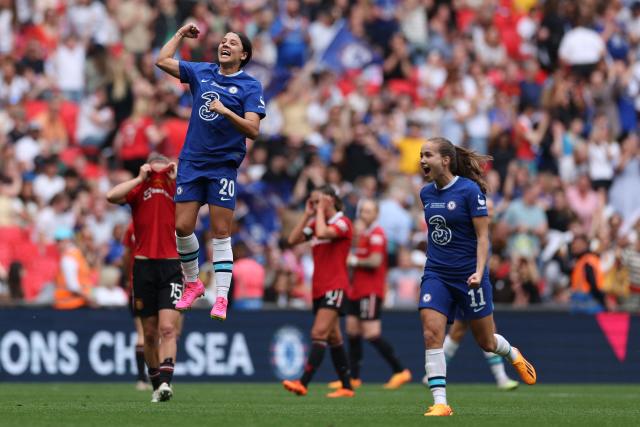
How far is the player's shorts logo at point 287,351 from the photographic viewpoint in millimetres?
21734

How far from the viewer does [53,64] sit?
2634cm

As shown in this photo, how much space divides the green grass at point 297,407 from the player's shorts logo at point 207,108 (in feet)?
8.90

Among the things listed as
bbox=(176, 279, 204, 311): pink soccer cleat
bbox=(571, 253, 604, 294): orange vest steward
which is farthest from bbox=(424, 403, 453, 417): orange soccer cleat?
bbox=(571, 253, 604, 294): orange vest steward

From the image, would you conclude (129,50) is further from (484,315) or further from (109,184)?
(484,315)

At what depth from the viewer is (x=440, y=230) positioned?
1318 centimetres

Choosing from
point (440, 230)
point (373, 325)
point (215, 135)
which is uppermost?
point (215, 135)

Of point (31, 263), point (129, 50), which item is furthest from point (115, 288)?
point (129, 50)

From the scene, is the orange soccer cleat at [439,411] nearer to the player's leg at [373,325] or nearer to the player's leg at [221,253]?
the player's leg at [221,253]

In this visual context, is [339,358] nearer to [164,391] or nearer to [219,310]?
[164,391]

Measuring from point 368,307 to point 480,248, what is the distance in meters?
7.24

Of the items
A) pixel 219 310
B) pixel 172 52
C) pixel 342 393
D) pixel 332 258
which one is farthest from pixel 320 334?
pixel 172 52

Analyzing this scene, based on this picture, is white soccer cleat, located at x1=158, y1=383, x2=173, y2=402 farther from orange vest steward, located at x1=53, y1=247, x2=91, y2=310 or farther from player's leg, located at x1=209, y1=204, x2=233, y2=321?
orange vest steward, located at x1=53, y1=247, x2=91, y2=310

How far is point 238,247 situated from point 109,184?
11.0ft

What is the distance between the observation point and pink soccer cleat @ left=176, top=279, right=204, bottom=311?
1368cm
